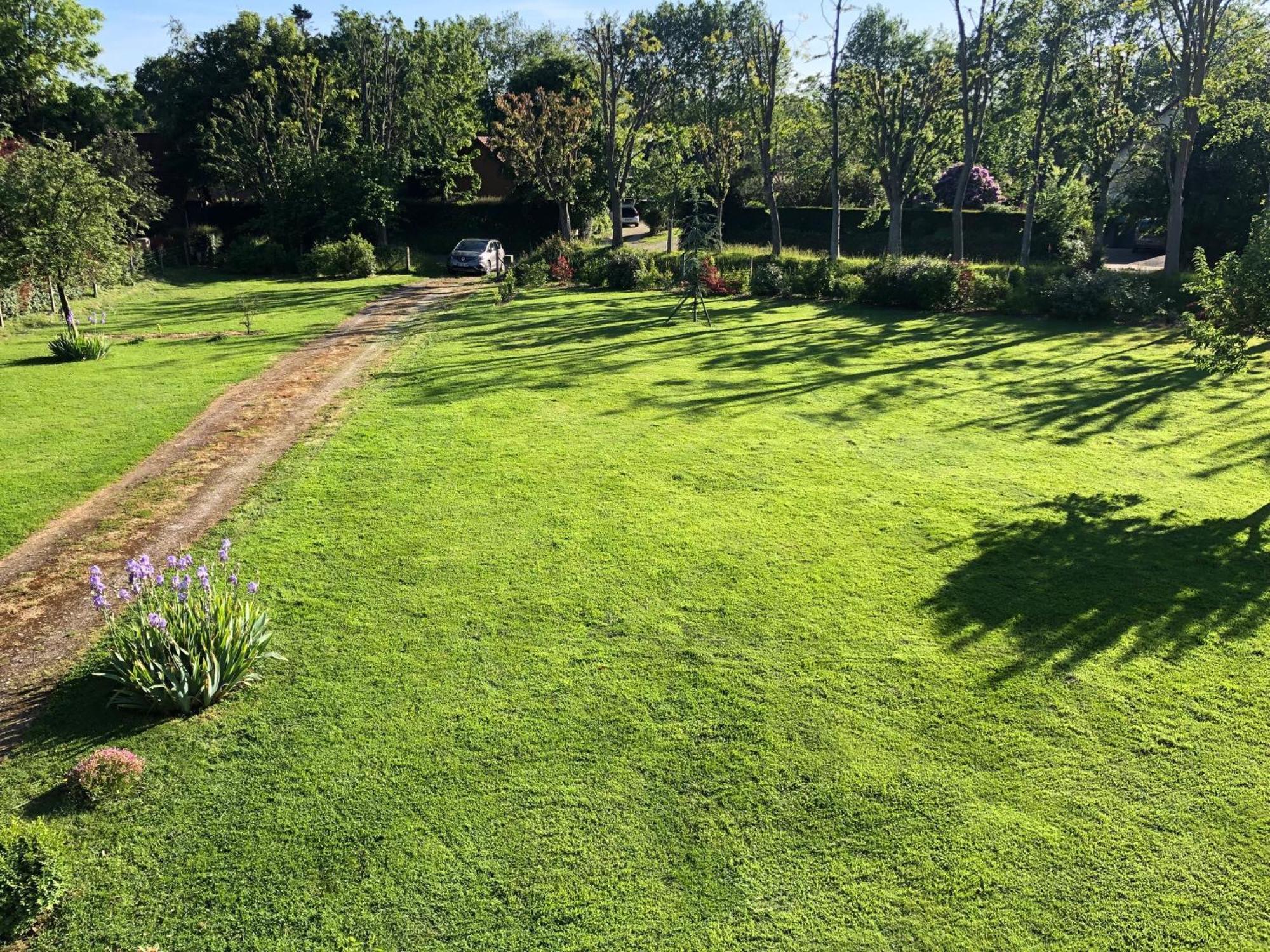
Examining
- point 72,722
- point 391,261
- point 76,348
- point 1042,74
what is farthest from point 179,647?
point 1042,74

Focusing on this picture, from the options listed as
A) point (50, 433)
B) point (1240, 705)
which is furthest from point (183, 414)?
point (1240, 705)

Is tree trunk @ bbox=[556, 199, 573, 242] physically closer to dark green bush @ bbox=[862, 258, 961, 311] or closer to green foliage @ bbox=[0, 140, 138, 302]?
dark green bush @ bbox=[862, 258, 961, 311]

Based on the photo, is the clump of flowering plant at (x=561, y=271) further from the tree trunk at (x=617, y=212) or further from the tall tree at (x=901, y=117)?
the tall tree at (x=901, y=117)

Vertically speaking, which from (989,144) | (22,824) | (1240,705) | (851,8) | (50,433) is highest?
(851,8)

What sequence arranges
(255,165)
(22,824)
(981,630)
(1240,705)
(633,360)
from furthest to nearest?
(255,165) → (633,360) → (981,630) → (1240,705) → (22,824)

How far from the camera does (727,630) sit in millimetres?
6203

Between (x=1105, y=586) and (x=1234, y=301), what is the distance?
4118 mm

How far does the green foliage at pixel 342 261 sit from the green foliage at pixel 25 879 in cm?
3116

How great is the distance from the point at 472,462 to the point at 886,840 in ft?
23.3

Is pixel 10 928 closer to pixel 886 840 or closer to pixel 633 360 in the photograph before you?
pixel 886 840

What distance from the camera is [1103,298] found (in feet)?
66.2

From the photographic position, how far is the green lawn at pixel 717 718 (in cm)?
381

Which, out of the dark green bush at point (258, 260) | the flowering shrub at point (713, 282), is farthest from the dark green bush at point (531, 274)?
the dark green bush at point (258, 260)

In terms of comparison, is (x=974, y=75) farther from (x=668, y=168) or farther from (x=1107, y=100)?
(x=668, y=168)
